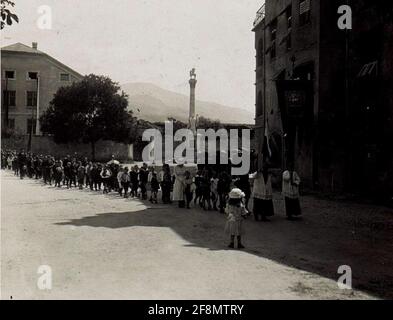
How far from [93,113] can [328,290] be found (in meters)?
42.7

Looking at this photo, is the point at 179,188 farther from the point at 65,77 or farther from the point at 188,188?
the point at 65,77

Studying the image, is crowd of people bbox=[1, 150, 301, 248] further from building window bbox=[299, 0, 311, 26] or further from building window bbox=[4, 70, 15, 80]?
building window bbox=[4, 70, 15, 80]

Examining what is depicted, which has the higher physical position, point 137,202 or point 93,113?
point 93,113

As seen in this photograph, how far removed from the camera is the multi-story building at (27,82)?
5525cm

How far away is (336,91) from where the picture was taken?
21.9m

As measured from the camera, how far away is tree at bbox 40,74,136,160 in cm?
4553

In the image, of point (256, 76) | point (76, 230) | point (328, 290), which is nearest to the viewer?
point (328, 290)

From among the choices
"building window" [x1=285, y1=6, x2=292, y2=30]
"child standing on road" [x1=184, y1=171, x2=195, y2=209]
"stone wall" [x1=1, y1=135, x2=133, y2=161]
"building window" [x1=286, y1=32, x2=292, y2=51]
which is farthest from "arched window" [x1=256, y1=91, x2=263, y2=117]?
"stone wall" [x1=1, y1=135, x2=133, y2=161]

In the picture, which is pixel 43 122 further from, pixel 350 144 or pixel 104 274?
pixel 104 274

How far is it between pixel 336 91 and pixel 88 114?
99.7ft

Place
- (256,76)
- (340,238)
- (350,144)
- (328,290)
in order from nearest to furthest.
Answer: (328,290) → (340,238) → (350,144) → (256,76)

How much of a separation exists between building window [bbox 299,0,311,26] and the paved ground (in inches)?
501
